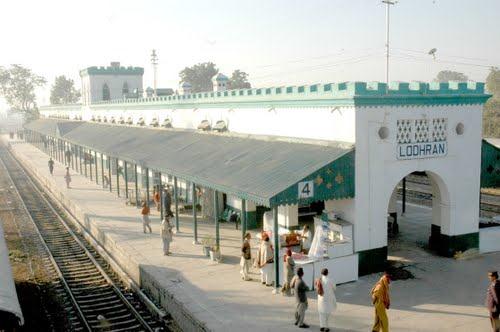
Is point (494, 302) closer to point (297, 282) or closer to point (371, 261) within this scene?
point (297, 282)

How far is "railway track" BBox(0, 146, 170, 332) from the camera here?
41.6 ft

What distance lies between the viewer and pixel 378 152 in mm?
13617

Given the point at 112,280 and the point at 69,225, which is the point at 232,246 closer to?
the point at 112,280

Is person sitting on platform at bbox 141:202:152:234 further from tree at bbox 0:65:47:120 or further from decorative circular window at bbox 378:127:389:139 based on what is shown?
tree at bbox 0:65:47:120

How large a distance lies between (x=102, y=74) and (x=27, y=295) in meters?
35.2

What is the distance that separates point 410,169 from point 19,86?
113 meters

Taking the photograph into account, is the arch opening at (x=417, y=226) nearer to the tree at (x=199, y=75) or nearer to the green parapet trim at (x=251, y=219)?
the green parapet trim at (x=251, y=219)

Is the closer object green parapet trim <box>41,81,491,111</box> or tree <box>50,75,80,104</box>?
green parapet trim <box>41,81,491,111</box>

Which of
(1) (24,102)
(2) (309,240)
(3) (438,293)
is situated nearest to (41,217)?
(2) (309,240)

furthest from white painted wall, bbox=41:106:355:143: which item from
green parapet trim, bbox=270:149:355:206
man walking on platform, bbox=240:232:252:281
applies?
man walking on platform, bbox=240:232:252:281

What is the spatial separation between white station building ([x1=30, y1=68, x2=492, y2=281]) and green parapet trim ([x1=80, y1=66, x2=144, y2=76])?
33.0 meters

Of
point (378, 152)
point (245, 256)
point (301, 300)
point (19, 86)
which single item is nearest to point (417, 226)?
point (378, 152)

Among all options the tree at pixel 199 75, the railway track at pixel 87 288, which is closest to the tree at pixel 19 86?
the tree at pixel 199 75

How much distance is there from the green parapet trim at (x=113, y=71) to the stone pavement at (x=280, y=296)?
29.6 metres
